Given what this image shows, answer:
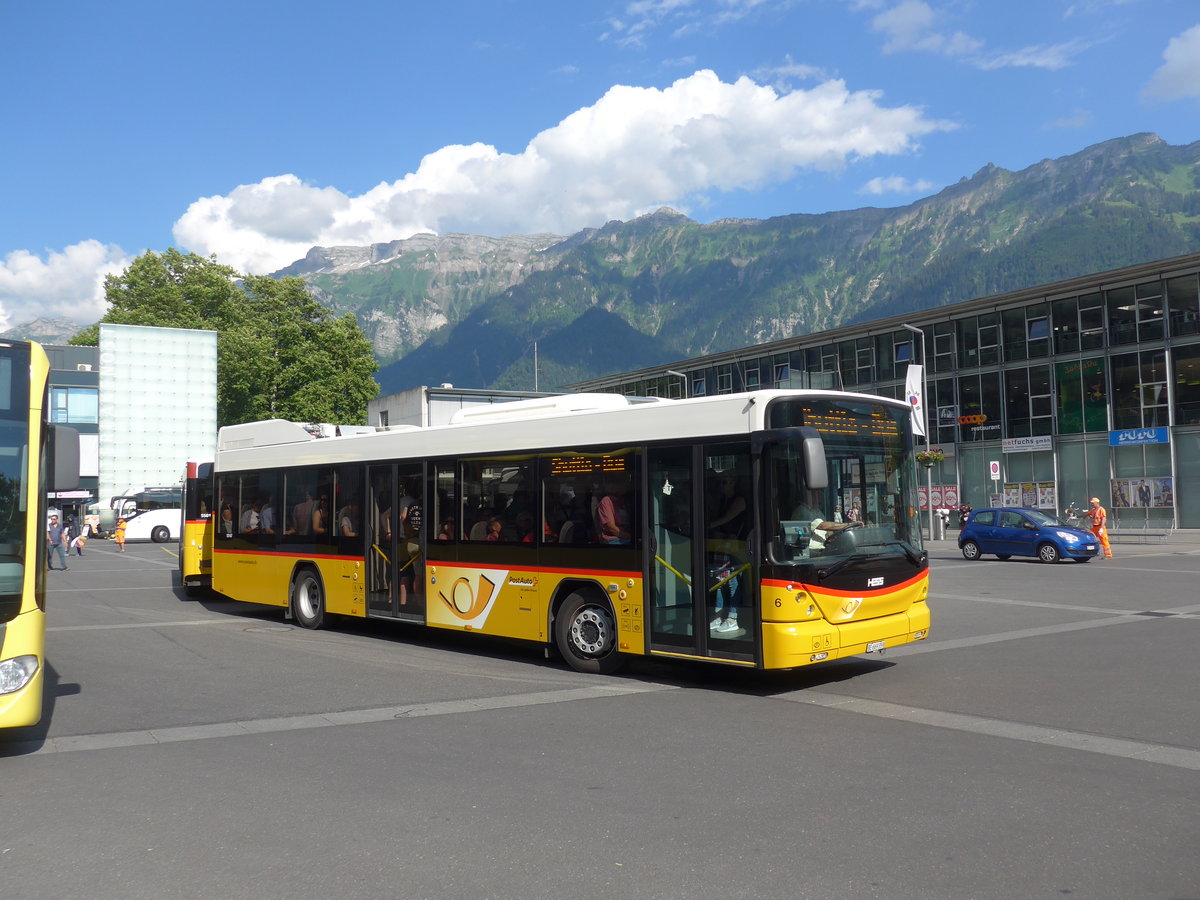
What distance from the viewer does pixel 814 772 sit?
649cm

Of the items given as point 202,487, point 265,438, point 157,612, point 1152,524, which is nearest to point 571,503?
point 265,438

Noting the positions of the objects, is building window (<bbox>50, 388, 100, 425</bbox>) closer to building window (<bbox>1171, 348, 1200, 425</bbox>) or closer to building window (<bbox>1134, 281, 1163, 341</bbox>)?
building window (<bbox>1134, 281, 1163, 341</bbox>)

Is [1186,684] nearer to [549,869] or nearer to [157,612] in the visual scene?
[549,869]

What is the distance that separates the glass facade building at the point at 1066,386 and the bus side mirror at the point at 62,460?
139 feet

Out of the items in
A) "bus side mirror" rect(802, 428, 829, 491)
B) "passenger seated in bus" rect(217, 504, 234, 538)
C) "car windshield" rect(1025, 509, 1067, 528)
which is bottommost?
"car windshield" rect(1025, 509, 1067, 528)

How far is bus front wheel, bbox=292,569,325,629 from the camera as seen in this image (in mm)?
14680

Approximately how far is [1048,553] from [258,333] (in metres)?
46.5

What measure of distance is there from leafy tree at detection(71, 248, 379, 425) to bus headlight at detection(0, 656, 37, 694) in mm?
51642

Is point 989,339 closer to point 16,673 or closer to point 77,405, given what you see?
point 16,673

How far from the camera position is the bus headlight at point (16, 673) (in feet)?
21.9

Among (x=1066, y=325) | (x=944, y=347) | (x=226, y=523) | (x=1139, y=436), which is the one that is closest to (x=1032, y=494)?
(x=1139, y=436)

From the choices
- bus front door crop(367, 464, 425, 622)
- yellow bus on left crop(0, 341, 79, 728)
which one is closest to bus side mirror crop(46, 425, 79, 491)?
yellow bus on left crop(0, 341, 79, 728)

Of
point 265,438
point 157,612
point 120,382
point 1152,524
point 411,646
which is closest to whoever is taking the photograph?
point 411,646

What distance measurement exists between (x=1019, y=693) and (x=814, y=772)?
11.7ft
